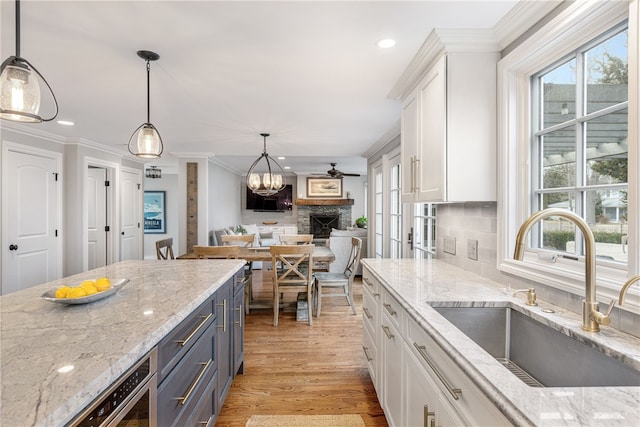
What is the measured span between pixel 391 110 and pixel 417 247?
144cm

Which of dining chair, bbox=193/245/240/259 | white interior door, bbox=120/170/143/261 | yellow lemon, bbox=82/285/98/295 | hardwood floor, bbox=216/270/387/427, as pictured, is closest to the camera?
yellow lemon, bbox=82/285/98/295

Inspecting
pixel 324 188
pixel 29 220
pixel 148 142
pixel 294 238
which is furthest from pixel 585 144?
pixel 324 188

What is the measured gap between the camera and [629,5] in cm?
106

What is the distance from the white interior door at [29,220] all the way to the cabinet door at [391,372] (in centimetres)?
442

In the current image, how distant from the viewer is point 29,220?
13.3 ft

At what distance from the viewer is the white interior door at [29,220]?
12.4 ft

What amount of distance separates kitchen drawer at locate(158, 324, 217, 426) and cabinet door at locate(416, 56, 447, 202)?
59.6 inches

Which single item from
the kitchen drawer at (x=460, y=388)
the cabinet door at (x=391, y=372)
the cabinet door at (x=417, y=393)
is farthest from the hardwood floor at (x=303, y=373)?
the kitchen drawer at (x=460, y=388)

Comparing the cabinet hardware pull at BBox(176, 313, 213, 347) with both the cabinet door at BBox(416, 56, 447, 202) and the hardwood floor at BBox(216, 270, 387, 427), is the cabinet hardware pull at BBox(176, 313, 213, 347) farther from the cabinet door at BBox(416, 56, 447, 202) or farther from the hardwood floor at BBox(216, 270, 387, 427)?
the cabinet door at BBox(416, 56, 447, 202)

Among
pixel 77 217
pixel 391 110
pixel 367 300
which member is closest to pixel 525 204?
pixel 367 300

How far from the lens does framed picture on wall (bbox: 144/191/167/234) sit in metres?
8.93

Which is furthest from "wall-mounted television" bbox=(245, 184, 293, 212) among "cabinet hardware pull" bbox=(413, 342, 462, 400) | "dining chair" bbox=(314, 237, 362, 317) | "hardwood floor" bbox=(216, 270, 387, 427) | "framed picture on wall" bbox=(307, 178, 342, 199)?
"cabinet hardware pull" bbox=(413, 342, 462, 400)

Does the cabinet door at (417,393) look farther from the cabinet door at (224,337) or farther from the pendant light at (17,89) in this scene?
the pendant light at (17,89)

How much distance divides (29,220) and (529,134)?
5.36m
